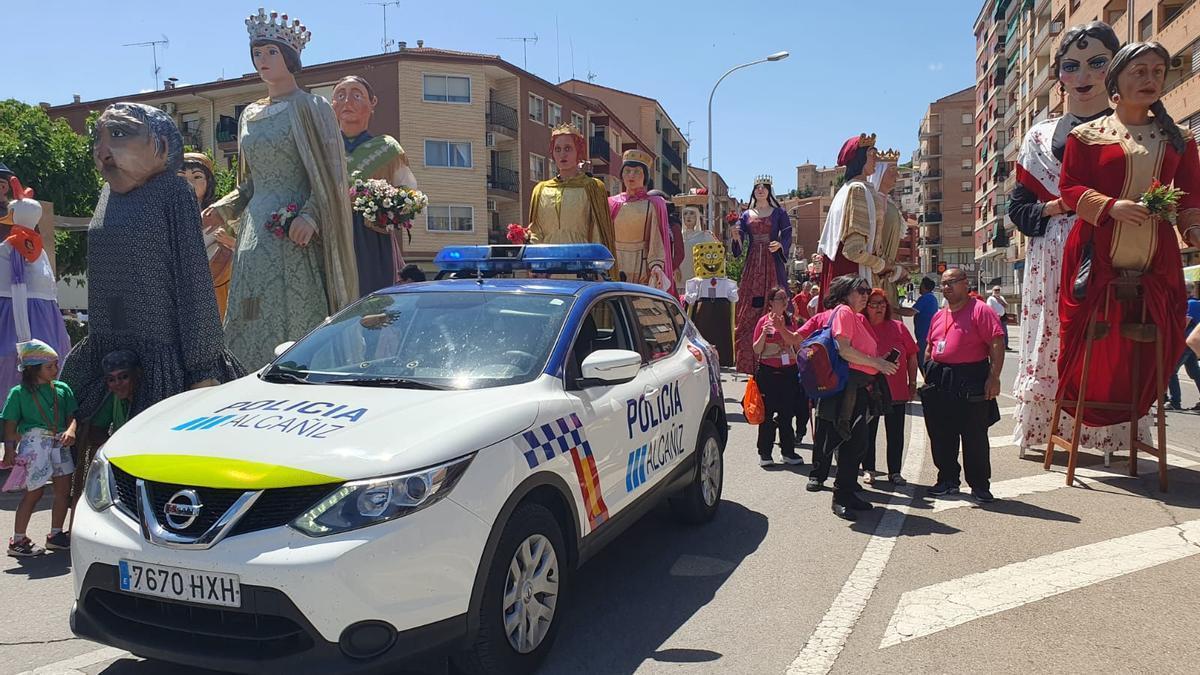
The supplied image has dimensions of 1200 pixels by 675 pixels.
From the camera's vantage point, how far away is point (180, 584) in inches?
113

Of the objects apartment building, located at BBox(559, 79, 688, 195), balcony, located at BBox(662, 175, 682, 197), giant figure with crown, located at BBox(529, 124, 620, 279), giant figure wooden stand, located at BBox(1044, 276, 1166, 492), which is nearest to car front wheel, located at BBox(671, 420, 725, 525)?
giant figure wooden stand, located at BBox(1044, 276, 1166, 492)

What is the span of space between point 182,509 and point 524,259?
2.91 m

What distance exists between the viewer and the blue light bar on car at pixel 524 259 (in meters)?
5.39

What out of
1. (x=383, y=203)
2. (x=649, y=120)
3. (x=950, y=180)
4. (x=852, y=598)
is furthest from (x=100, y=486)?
(x=950, y=180)

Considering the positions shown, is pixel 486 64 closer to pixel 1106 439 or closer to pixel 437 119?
pixel 437 119

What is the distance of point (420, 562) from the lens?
2.85 m

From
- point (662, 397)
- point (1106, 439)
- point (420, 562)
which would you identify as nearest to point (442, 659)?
point (420, 562)

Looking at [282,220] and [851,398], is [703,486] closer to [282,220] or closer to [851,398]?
[851,398]

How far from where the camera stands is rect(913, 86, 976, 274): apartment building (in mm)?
97812

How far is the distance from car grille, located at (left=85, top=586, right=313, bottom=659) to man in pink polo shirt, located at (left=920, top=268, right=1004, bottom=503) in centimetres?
505

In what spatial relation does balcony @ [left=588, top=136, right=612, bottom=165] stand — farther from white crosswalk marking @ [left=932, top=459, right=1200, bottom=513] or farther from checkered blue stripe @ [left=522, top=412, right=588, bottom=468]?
checkered blue stripe @ [left=522, top=412, right=588, bottom=468]

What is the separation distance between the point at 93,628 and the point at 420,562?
1226 millimetres

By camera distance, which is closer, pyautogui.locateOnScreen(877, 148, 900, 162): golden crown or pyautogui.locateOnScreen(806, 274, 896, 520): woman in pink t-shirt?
pyautogui.locateOnScreen(806, 274, 896, 520): woman in pink t-shirt

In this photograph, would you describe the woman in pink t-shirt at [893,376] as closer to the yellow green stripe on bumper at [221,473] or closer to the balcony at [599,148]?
the yellow green stripe on bumper at [221,473]
